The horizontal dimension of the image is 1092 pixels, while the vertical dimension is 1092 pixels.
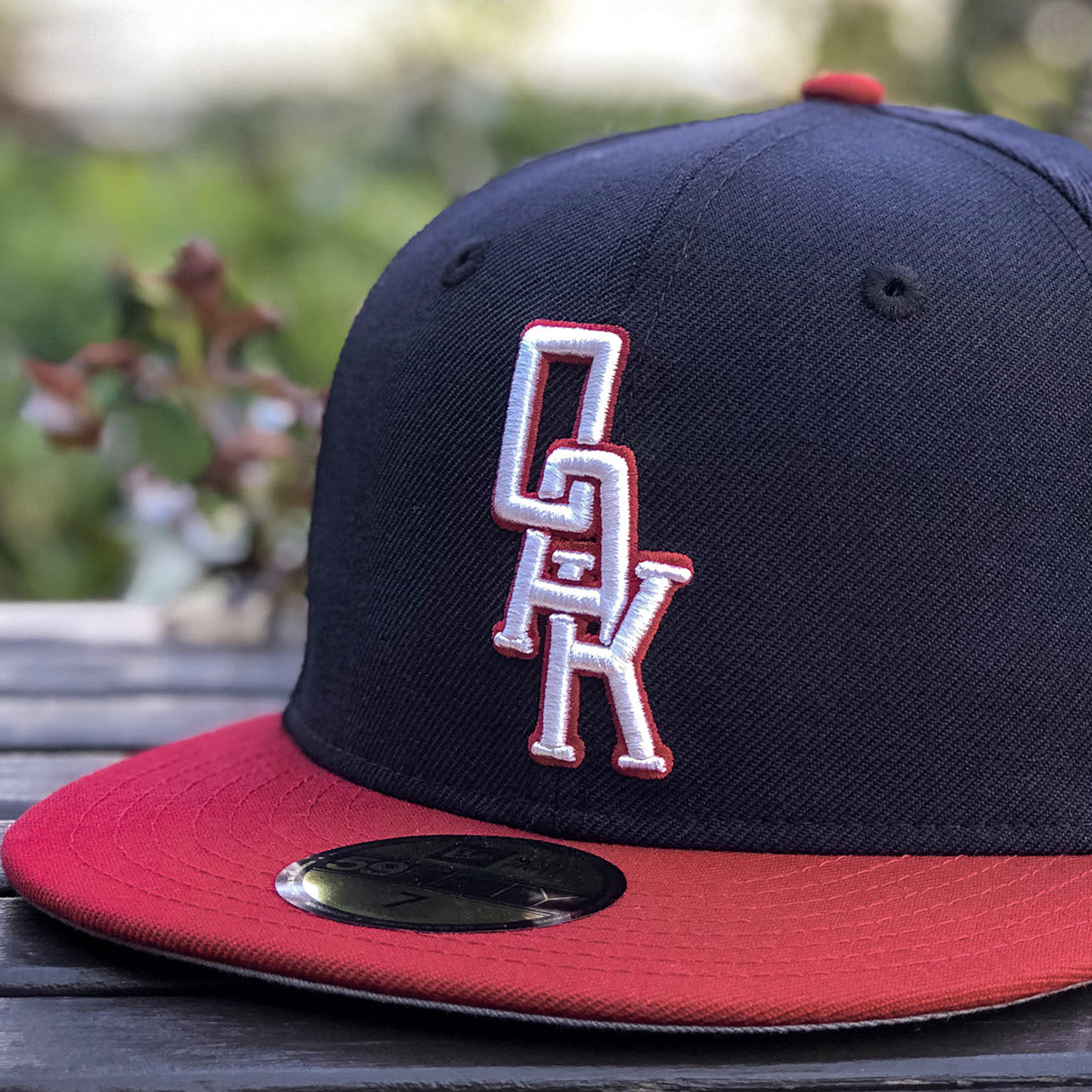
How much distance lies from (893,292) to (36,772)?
1.05 m

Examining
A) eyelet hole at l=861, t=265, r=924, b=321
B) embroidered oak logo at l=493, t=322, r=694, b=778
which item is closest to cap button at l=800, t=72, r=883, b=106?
eyelet hole at l=861, t=265, r=924, b=321

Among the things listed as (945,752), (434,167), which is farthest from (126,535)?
(945,752)

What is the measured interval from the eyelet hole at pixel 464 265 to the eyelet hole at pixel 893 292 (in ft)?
1.05

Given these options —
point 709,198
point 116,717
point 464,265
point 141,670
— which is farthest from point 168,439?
point 709,198

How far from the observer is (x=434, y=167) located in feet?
16.2

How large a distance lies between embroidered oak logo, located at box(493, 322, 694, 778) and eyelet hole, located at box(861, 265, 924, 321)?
188mm

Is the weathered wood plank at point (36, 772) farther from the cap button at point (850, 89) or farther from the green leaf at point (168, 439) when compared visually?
the cap button at point (850, 89)

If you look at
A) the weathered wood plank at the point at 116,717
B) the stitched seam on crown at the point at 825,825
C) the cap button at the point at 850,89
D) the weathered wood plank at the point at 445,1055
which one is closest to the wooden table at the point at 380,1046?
the weathered wood plank at the point at 445,1055

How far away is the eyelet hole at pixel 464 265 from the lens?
1213mm

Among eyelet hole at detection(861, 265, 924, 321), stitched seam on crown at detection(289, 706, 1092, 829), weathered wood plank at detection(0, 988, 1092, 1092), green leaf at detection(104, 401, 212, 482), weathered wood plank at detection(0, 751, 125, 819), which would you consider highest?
eyelet hole at detection(861, 265, 924, 321)

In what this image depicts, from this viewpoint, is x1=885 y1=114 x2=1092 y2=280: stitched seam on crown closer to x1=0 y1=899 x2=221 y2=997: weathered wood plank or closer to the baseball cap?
the baseball cap

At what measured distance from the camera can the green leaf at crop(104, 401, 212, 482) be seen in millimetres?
2354

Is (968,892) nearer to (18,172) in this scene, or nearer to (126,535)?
(126,535)

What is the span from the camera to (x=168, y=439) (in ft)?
7.72
